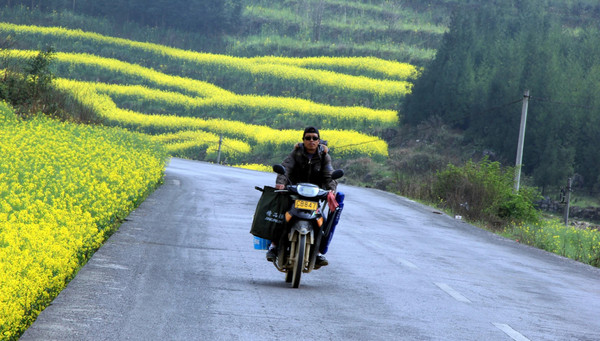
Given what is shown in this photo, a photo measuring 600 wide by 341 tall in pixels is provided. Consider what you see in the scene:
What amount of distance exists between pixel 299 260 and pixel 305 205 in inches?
25.7

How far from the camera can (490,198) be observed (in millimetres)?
31188

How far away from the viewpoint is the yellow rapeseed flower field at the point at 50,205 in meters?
8.18

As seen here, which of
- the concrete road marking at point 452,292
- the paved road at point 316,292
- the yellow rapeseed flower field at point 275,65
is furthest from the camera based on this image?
the yellow rapeseed flower field at point 275,65

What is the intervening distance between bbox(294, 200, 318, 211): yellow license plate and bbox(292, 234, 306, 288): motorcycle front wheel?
13.0 inches

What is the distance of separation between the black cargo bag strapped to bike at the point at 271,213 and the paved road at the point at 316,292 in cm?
63

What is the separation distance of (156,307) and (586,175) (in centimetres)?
5230

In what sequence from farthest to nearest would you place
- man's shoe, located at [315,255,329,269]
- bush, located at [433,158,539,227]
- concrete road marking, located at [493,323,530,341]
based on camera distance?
bush, located at [433,158,539,227] → man's shoe, located at [315,255,329,269] → concrete road marking, located at [493,323,530,341]

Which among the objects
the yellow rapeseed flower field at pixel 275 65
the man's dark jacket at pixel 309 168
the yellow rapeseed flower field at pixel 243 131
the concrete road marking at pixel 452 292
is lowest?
the yellow rapeseed flower field at pixel 243 131

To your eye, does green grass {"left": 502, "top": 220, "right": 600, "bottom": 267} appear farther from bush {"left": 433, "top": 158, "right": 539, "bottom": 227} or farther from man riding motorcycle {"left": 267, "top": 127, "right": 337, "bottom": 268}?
man riding motorcycle {"left": 267, "top": 127, "right": 337, "bottom": 268}

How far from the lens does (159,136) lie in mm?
64500

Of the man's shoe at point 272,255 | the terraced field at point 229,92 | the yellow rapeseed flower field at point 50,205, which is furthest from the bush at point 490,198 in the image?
the terraced field at point 229,92

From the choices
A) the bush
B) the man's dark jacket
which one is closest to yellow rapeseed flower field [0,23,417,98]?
the bush

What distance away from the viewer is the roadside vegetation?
1402cm

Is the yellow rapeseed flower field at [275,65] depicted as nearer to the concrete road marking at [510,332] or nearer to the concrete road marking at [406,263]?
the concrete road marking at [406,263]
